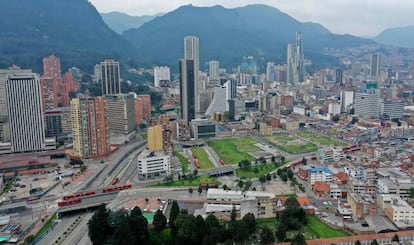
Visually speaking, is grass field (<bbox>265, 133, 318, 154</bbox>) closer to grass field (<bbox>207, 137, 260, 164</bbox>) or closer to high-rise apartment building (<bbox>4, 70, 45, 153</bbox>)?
grass field (<bbox>207, 137, 260, 164</bbox>)

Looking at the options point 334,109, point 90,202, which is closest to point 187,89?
point 334,109

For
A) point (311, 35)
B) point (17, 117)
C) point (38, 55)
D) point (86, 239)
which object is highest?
point (311, 35)

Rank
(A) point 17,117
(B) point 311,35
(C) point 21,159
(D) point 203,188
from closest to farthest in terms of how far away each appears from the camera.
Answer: (D) point 203,188 → (C) point 21,159 → (A) point 17,117 → (B) point 311,35

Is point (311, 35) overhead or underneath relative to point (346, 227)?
overhead

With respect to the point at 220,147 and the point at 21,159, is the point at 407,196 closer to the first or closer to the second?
the point at 220,147

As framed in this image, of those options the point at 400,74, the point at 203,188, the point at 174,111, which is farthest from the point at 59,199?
the point at 400,74

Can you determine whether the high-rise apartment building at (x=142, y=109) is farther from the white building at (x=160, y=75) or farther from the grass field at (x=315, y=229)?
the grass field at (x=315, y=229)

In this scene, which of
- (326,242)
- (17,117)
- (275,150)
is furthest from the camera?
(275,150)

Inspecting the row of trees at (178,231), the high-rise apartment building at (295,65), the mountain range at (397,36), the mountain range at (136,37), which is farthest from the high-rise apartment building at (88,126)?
the mountain range at (397,36)
